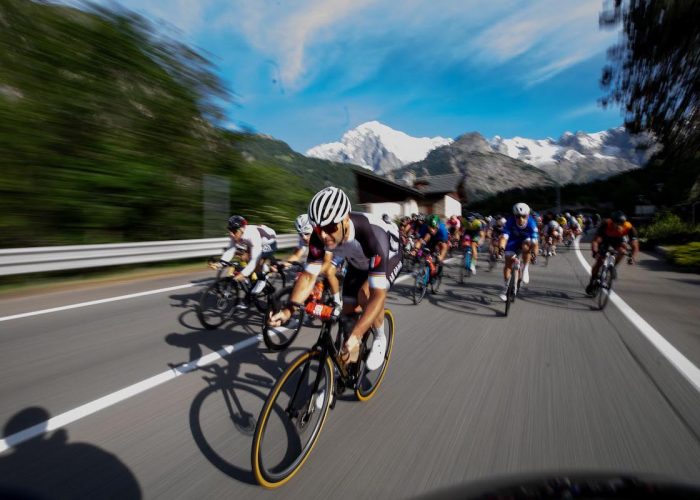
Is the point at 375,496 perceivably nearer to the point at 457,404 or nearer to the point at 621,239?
the point at 457,404

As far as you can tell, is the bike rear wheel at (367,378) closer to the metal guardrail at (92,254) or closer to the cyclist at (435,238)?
the cyclist at (435,238)

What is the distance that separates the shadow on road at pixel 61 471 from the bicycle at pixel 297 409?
2.46 ft

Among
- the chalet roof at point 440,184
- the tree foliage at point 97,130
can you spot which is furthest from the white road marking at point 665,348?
the chalet roof at point 440,184

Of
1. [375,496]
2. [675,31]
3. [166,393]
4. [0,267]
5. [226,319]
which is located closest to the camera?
[375,496]

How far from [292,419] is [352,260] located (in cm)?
140

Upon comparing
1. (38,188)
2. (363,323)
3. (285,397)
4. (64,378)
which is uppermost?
(38,188)

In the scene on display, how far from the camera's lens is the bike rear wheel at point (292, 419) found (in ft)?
7.26

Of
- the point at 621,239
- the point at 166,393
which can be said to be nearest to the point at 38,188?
the point at 166,393

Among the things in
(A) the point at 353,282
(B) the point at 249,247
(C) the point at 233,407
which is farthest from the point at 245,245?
(C) the point at 233,407

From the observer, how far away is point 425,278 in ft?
25.1

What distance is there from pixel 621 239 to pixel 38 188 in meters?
12.9

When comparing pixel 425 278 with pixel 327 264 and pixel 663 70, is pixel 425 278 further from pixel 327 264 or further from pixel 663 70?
pixel 663 70

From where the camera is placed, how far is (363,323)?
8.84 ft

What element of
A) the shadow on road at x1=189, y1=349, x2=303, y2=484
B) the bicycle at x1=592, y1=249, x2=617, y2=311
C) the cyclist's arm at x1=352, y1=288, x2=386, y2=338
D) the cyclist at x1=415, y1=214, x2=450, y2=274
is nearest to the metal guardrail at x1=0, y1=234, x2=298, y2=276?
the shadow on road at x1=189, y1=349, x2=303, y2=484
